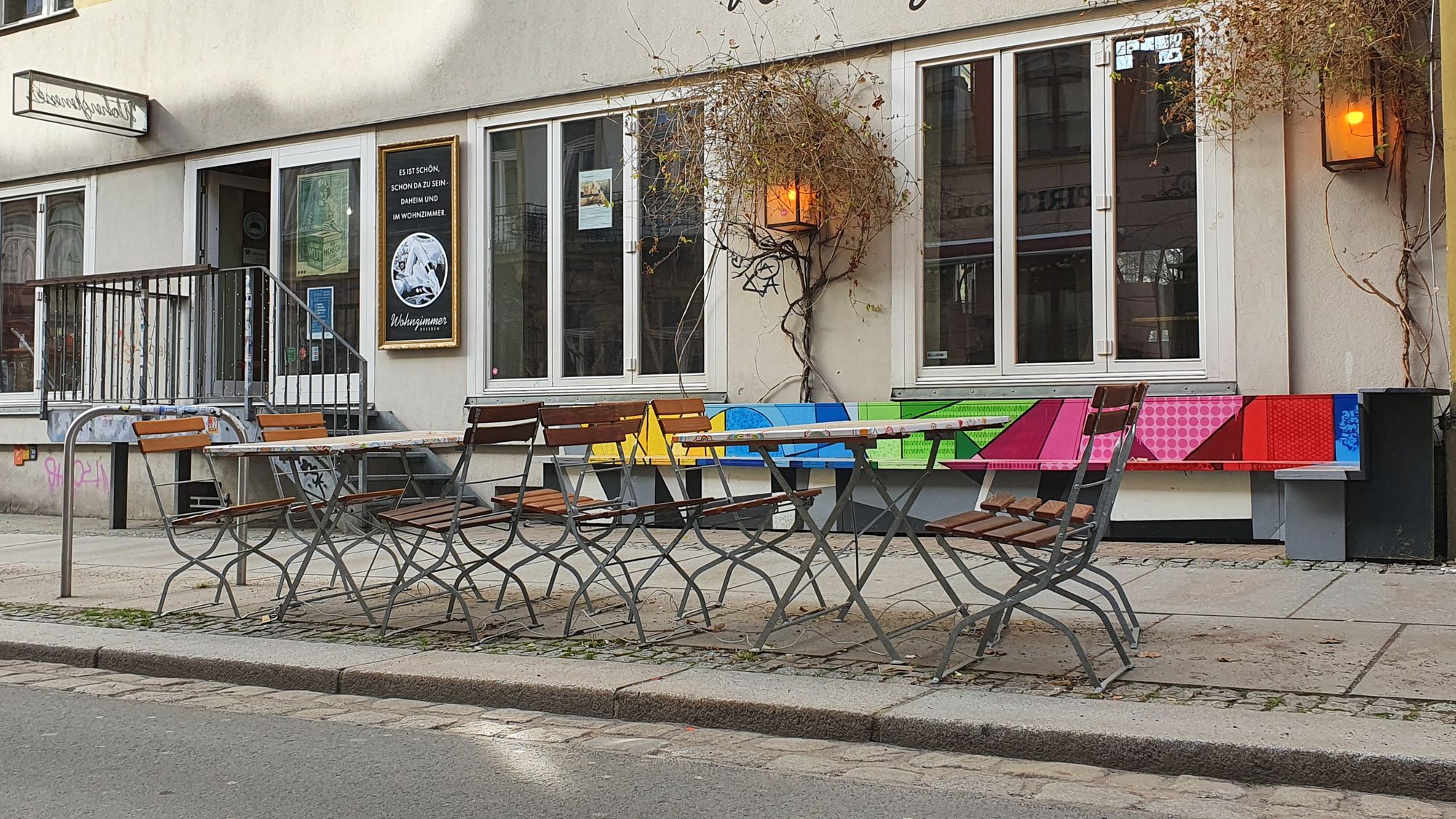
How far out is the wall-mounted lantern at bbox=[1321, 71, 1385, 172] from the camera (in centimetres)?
773

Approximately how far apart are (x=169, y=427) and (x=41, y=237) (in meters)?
8.60

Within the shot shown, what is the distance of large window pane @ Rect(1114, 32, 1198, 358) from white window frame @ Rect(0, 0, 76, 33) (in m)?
11.0

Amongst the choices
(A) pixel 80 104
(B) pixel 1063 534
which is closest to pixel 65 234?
(A) pixel 80 104

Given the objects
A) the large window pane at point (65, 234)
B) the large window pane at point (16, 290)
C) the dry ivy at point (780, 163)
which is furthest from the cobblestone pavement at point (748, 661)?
the large window pane at point (16, 290)

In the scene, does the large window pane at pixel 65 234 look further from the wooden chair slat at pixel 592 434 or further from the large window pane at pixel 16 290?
the wooden chair slat at pixel 592 434

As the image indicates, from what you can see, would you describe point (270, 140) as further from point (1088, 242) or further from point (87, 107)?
point (1088, 242)

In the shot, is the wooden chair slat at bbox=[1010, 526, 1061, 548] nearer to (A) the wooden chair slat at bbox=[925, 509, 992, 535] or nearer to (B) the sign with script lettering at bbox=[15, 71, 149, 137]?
(A) the wooden chair slat at bbox=[925, 509, 992, 535]

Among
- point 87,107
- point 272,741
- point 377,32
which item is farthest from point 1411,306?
point 87,107

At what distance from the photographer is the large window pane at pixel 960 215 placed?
9367 mm

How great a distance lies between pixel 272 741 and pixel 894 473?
18.9 feet

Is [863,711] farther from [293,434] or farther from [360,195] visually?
[360,195]

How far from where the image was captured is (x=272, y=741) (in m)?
4.51

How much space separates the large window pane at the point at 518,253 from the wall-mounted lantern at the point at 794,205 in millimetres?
2506

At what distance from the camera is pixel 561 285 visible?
443 inches
